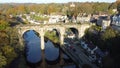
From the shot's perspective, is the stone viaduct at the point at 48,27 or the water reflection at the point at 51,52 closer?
the water reflection at the point at 51,52

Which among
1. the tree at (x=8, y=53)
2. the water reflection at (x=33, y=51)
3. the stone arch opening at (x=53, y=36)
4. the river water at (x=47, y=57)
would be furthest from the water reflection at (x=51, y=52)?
the tree at (x=8, y=53)

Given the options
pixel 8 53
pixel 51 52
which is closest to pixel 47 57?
pixel 51 52

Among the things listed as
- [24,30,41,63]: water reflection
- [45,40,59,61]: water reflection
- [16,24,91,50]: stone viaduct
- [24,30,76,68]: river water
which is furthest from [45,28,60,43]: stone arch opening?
[24,30,41,63]: water reflection

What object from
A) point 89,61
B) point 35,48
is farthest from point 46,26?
point 89,61

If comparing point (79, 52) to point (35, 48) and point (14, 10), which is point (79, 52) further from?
point (14, 10)

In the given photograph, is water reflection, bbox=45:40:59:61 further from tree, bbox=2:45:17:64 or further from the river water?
tree, bbox=2:45:17:64

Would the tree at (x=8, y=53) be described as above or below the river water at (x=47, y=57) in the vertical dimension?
above

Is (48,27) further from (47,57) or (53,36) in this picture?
(53,36)

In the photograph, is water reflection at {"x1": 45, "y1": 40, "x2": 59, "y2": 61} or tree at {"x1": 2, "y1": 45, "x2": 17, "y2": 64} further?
water reflection at {"x1": 45, "y1": 40, "x2": 59, "y2": 61}

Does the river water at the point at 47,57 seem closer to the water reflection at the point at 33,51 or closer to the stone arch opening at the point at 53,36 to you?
the water reflection at the point at 33,51
